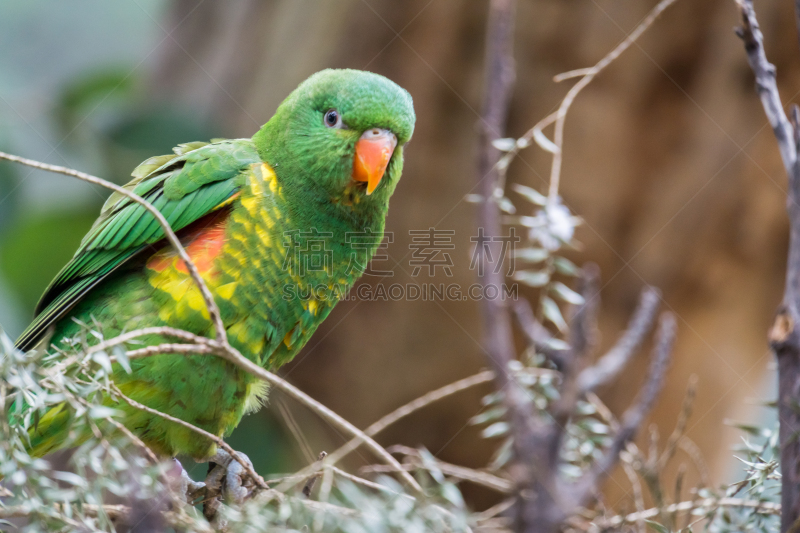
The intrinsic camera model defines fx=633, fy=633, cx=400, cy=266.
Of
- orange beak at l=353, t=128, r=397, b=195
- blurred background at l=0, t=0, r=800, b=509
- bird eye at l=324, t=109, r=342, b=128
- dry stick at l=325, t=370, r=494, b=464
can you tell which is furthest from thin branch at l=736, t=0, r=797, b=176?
blurred background at l=0, t=0, r=800, b=509

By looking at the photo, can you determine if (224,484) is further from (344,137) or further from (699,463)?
(699,463)

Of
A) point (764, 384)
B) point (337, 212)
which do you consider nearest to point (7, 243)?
point (337, 212)

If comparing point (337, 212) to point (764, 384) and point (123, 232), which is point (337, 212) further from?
point (764, 384)

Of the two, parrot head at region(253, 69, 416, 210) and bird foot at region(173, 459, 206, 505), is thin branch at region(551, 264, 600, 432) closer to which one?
parrot head at region(253, 69, 416, 210)

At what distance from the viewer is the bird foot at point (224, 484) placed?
1432 mm

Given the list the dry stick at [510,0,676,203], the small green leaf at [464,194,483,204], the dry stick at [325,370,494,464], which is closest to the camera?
the small green leaf at [464,194,483,204]

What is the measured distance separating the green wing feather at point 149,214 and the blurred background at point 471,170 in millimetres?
969

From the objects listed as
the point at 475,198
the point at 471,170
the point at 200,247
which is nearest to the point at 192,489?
the point at 200,247

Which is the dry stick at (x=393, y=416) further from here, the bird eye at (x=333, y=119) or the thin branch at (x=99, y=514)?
the bird eye at (x=333, y=119)

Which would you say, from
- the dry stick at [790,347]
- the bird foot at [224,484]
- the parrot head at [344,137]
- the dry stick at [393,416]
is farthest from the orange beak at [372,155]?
the dry stick at [790,347]

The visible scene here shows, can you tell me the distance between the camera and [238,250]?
4.99 feet

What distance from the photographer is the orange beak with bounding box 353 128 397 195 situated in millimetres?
1541

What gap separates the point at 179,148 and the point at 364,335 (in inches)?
64.2

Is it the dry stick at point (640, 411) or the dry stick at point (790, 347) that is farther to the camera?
the dry stick at point (790, 347)
